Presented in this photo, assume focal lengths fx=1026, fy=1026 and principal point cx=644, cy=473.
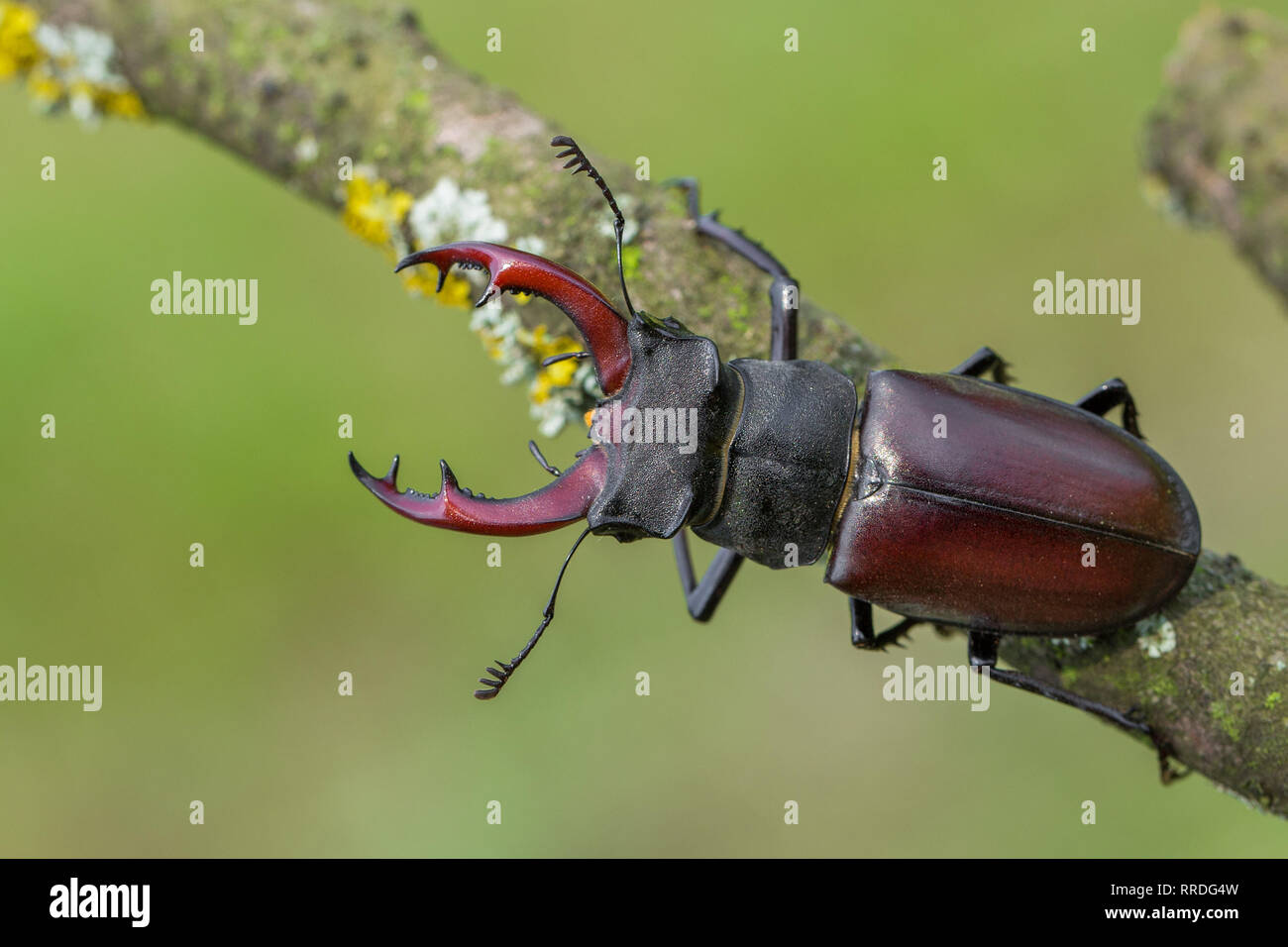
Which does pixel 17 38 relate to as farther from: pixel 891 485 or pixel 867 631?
pixel 867 631

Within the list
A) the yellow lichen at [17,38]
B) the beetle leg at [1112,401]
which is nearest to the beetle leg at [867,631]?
the beetle leg at [1112,401]

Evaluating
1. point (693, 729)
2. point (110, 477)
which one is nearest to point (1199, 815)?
point (693, 729)

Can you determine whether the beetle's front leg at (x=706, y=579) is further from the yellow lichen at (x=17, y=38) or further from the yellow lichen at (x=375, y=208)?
the yellow lichen at (x=17, y=38)

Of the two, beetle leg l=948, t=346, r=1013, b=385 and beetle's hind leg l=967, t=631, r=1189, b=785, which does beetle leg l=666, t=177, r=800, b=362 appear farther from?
beetle's hind leg l=967, t=631, r=1189, b=785

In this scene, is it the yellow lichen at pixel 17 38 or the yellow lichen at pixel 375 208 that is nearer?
the yellow lichen at pixel 375 208

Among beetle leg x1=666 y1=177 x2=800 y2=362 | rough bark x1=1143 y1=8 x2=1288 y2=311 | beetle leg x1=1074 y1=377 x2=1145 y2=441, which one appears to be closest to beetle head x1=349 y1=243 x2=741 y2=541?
beetle leg x1=666 y1=177 x2=800 y2=362

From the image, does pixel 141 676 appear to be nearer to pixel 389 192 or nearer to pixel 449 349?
pixel 449 349
